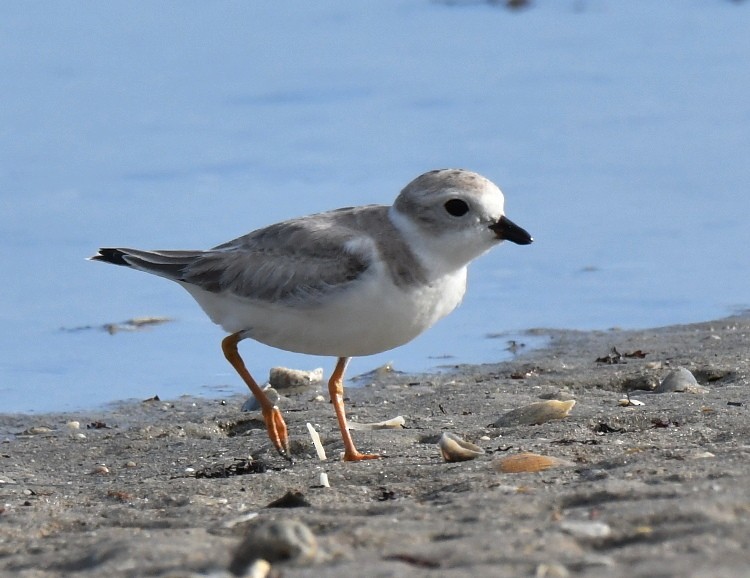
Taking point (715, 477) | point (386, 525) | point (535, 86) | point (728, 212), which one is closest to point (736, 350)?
point (728, 212)

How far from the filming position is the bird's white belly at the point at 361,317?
561cm

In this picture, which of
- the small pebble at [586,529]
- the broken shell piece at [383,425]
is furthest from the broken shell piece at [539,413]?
the small pebble at [586,529]

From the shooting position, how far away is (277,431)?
6031mm

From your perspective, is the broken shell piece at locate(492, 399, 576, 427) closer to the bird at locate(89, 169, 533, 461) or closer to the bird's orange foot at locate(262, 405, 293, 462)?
the bird at locate(89, 169, 533, 461)

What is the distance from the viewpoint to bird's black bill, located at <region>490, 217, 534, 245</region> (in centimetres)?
570

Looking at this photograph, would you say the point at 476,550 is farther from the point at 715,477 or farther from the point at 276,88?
the point at 276,88

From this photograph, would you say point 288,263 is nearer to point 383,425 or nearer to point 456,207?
point 456,207

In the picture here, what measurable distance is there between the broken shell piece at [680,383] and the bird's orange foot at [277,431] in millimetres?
1950

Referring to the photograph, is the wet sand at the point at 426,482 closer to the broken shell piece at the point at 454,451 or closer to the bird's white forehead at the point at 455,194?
the broken shell piece at the point at 454,451

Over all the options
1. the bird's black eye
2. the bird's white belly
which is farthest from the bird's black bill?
the bird's white belly

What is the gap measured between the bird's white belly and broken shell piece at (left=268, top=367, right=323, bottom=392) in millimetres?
1714

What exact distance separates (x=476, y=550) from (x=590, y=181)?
24.3 ft

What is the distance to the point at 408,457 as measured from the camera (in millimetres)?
5688

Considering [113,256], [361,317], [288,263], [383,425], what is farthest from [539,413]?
[113,256]
